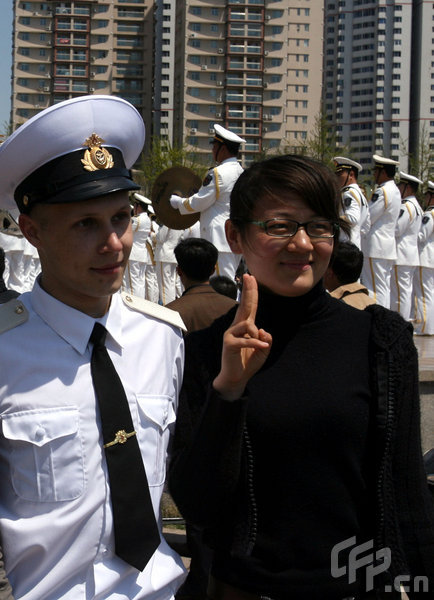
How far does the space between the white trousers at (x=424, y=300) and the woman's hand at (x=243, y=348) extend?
10298 mm

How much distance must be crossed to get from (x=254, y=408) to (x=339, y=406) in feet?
0.59

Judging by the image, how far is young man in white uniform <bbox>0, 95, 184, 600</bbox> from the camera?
168cm

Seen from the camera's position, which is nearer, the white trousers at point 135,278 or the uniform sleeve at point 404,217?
the uniform sleeve at point 404,217

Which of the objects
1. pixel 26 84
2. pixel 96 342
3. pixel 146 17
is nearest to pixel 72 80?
pixel 26 84

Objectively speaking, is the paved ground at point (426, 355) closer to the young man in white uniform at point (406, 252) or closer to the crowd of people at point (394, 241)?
the crowd of people at point (394, 241)

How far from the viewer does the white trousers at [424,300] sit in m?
11.9

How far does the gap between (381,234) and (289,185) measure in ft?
32.7

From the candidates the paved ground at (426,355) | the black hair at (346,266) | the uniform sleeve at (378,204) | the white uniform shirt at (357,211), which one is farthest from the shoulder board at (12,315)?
the uniform sleeve at (378,204)

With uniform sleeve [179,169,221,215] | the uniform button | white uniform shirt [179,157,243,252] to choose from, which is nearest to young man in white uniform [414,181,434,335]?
white uniform shirt [179,157,243,252]

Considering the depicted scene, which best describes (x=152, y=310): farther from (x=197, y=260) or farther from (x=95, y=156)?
(x=197, y=260)

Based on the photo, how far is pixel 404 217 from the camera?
12.2 meters

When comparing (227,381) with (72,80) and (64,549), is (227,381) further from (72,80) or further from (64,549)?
(72,80)

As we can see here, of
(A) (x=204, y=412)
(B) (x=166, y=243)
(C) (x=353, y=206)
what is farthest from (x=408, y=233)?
(A) (x=204, y=412)

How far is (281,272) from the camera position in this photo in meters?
1.82
